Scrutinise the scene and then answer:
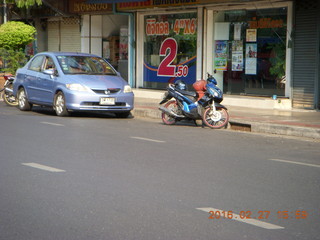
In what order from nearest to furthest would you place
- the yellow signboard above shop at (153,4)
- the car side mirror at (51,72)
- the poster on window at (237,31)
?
the car side mirror at (51,72), the poster on window at (237,31), the yellow signboard above shop at (153,4)

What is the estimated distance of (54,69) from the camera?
1581 cm

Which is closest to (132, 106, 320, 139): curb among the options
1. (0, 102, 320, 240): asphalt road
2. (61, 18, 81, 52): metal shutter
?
(0, 102, 320, 240): asphalt road

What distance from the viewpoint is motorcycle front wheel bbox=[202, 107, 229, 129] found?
13.7m

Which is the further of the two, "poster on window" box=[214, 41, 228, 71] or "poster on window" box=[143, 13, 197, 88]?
"poster on window" box=[143, 13, 197, 88]

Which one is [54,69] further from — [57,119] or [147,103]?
[147,103]

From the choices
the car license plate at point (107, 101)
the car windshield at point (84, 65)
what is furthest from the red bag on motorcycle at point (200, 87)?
the car windshield at point (84, 65)

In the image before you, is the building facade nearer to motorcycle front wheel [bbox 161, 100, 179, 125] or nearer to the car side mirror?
motorcycle front wheel [bbox 161, 100, 179, 125]

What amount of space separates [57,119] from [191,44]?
683 centimetres

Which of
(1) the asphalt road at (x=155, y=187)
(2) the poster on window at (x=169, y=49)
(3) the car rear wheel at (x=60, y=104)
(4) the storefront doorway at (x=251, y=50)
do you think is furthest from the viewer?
(2) the poster on window at (x=169, y=49)

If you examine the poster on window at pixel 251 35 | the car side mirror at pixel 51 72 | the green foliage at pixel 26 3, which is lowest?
the car side mirror at pixel 51 72

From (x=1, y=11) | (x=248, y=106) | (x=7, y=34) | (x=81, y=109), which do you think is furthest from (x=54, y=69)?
(x=1, y=11)

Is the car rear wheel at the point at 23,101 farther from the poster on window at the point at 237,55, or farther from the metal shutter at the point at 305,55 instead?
the metal shutter at the point at 305,55

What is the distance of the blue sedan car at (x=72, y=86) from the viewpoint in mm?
14977

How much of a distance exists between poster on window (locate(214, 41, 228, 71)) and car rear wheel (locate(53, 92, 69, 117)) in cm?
577
